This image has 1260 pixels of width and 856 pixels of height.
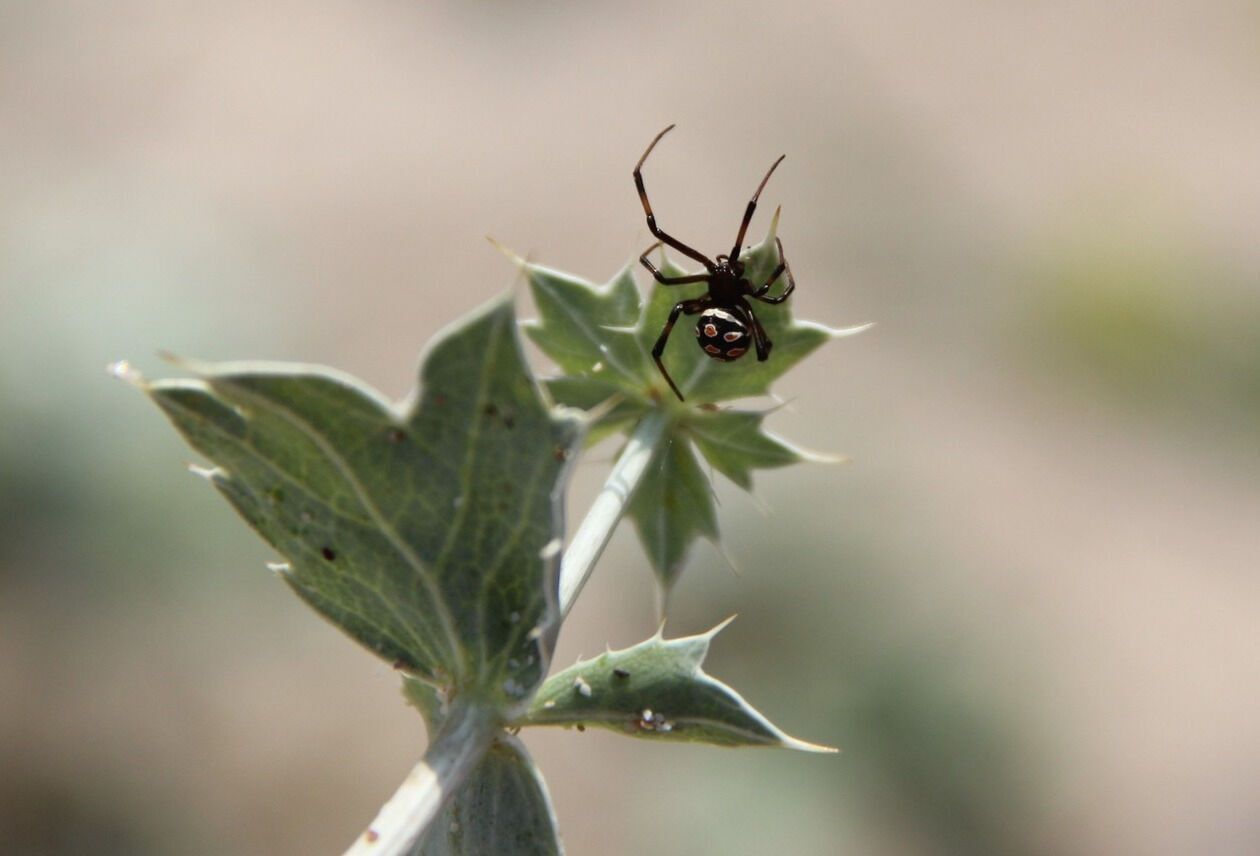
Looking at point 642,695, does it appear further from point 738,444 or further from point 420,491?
point 738,444

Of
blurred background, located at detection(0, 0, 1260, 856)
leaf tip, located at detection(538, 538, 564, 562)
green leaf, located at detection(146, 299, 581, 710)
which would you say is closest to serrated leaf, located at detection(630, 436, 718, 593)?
green leaf, located at detection(146, 299, 581, 710)

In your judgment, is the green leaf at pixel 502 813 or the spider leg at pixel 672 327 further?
the spider leg at pixel 672 327

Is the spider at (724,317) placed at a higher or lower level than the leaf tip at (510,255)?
lower

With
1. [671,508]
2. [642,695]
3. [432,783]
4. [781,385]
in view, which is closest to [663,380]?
[671,508]

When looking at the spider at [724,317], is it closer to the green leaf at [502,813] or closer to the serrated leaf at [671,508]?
the serrated leaf at [671,508]

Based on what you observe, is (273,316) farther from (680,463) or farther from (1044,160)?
(1044,160)

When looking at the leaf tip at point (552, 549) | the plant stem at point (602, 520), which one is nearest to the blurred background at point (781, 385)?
the plant stem at point (602, 520)
